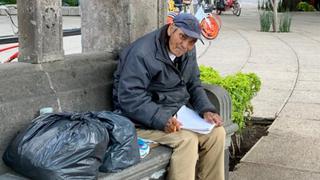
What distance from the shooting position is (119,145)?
3320 mm

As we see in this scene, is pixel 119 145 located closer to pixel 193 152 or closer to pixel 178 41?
pixel 193 152

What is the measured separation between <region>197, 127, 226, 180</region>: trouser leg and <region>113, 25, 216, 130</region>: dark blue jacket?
237 millimetres

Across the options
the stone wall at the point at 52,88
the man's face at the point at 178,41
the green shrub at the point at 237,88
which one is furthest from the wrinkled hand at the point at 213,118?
the green shrub at the point at 237,88

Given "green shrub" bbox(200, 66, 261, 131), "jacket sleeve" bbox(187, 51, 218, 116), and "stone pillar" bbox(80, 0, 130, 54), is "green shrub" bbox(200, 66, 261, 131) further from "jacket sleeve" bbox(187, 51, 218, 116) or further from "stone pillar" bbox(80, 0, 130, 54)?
"stone pillar" bbox(80, 0, 130, 54)

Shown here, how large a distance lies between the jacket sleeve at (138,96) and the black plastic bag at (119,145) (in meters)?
0.39

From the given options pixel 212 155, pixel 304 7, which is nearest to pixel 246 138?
pixel 212 155

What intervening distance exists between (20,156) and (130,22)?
5.99ft

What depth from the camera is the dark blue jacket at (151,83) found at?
380cm

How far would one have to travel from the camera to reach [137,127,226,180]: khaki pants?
372 cm

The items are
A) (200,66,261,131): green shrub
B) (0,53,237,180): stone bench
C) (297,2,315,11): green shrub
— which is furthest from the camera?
(297,2,315,11): green shrub

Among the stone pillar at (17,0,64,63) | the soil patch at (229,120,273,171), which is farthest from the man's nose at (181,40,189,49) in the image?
the soil patch at (229,120,273,171)

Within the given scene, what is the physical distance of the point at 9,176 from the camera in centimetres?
317

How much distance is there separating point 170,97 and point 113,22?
2.94 ft

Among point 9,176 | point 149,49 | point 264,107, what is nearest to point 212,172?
point 149,49
